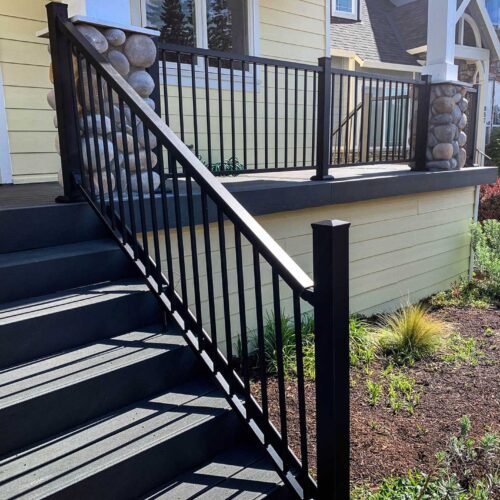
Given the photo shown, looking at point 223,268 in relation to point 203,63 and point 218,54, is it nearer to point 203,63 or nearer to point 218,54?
point 218,54

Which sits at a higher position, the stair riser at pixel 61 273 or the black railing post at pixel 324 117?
the black railing post at pixel 324 117

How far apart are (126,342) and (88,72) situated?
1.30 m

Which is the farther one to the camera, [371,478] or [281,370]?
[371,478]

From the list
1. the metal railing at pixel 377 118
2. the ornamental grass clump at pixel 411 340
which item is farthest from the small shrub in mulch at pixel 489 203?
the ornamental grass clump at pixel 411 340

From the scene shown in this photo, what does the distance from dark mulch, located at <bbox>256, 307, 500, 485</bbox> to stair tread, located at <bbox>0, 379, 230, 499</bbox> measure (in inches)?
27.6

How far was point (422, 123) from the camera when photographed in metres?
4.98

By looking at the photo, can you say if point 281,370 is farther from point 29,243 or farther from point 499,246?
point 499,246

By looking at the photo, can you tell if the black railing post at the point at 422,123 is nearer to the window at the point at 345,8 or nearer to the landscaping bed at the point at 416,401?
the landscaping bed at the point at 416,401

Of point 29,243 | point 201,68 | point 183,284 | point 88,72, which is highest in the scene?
point 201,68

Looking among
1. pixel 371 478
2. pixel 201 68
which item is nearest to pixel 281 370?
pixel 371 478

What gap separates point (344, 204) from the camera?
4.08m

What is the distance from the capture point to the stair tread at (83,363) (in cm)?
178

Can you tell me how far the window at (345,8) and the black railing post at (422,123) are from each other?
5401 millimetres

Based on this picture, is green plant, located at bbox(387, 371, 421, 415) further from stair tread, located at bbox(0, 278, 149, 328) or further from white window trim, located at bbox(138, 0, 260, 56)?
white window trim, located at bbox(138, 0, 260, 56)
